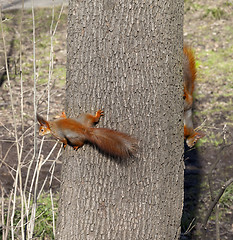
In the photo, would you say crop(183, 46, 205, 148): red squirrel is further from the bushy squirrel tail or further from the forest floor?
the bushy squirrel tail

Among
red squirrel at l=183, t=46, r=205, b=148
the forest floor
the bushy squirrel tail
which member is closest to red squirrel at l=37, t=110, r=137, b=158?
the bushy squirrel tail

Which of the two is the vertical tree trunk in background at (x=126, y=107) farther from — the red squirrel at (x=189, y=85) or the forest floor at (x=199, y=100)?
the red squirrel at (x=189, y=85)

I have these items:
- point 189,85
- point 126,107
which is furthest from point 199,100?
point 126,107

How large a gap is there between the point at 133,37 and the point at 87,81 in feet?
1.22

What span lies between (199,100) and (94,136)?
13.0 feet

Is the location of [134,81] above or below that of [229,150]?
above

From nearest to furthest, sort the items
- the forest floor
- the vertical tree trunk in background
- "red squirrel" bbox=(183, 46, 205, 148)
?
the vertical tree trunk in background < "red squirrel" bbox=(183, 46, 205, 148) < the forest floor

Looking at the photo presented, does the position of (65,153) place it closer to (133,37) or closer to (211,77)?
(133,37)

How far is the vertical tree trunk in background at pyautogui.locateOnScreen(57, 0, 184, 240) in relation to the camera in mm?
2209

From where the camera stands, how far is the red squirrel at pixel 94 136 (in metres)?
2.24

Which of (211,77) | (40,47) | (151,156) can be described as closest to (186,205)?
(151,156)

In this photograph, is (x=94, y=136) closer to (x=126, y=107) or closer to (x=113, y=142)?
(x=113, y=142)

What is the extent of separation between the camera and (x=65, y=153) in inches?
97.0

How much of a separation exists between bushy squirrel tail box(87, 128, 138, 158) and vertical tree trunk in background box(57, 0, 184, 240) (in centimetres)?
5
